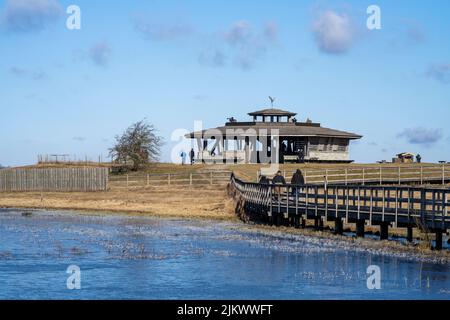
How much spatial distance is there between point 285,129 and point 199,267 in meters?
57.2

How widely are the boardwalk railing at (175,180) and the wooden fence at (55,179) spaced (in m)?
1.55

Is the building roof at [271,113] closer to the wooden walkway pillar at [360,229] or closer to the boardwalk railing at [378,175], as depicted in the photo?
the boardwalk railing at [378,175]

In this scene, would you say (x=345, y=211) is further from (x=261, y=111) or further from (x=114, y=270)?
(x=261, y=111)

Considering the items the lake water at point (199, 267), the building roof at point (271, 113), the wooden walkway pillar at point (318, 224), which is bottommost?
the lake water at point (199, 267)

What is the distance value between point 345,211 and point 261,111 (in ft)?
180

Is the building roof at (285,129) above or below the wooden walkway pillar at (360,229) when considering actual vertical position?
above

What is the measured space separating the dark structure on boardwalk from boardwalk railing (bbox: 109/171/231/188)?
36.7 ft

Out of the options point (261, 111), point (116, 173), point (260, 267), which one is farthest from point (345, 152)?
point (260, 267)

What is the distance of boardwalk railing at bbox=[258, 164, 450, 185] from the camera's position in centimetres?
6850

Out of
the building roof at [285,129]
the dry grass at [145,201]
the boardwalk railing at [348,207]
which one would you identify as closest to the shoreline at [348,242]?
the boardwalk railing at [348,207]

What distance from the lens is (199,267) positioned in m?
28.3

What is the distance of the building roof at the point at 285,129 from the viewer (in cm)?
8294

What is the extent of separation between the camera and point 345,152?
91.1m

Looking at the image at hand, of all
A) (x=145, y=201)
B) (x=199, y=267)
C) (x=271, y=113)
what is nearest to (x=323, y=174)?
(x=145, y=201)
